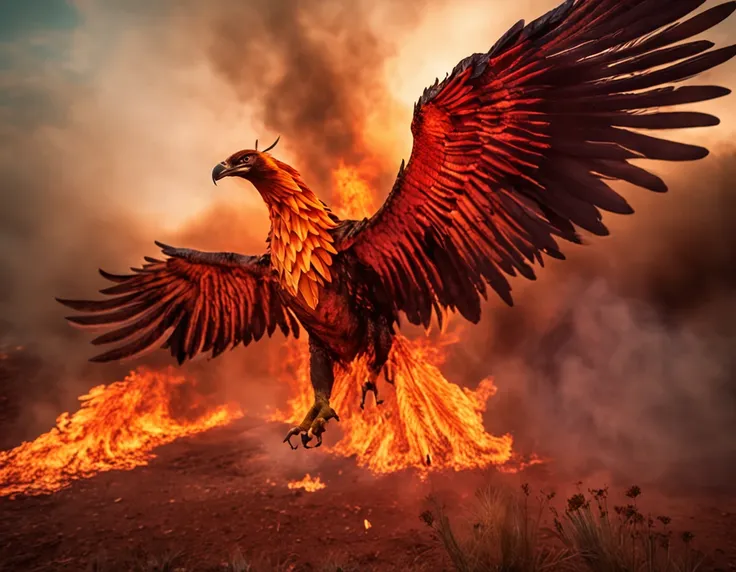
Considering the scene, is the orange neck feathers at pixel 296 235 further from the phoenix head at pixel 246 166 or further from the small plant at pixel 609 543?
the small plant at pixel 609 543

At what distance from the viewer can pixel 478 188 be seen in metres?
2.71

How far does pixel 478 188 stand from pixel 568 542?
3802 mm

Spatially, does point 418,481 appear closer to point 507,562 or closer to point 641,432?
point 507,562

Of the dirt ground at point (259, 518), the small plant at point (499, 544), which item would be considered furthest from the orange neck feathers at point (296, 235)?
the dirt ground at point (259, 518)

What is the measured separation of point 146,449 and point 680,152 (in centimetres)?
1402

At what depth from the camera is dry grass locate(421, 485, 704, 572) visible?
3.85m

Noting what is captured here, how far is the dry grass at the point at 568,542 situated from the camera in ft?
12.6

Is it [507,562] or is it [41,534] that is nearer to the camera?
[507,562]

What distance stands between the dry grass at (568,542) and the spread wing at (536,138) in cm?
244

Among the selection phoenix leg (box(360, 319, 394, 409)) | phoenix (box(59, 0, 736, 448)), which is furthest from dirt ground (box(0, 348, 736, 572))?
phoenix (box(59, 0, 736, 448))

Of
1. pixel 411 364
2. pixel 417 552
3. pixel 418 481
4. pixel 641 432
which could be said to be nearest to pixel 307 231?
pixel 411 364

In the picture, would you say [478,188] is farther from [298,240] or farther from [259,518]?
[259,518]

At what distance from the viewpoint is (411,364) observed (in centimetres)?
373

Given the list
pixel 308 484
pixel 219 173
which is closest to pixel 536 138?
pixel 219 173
